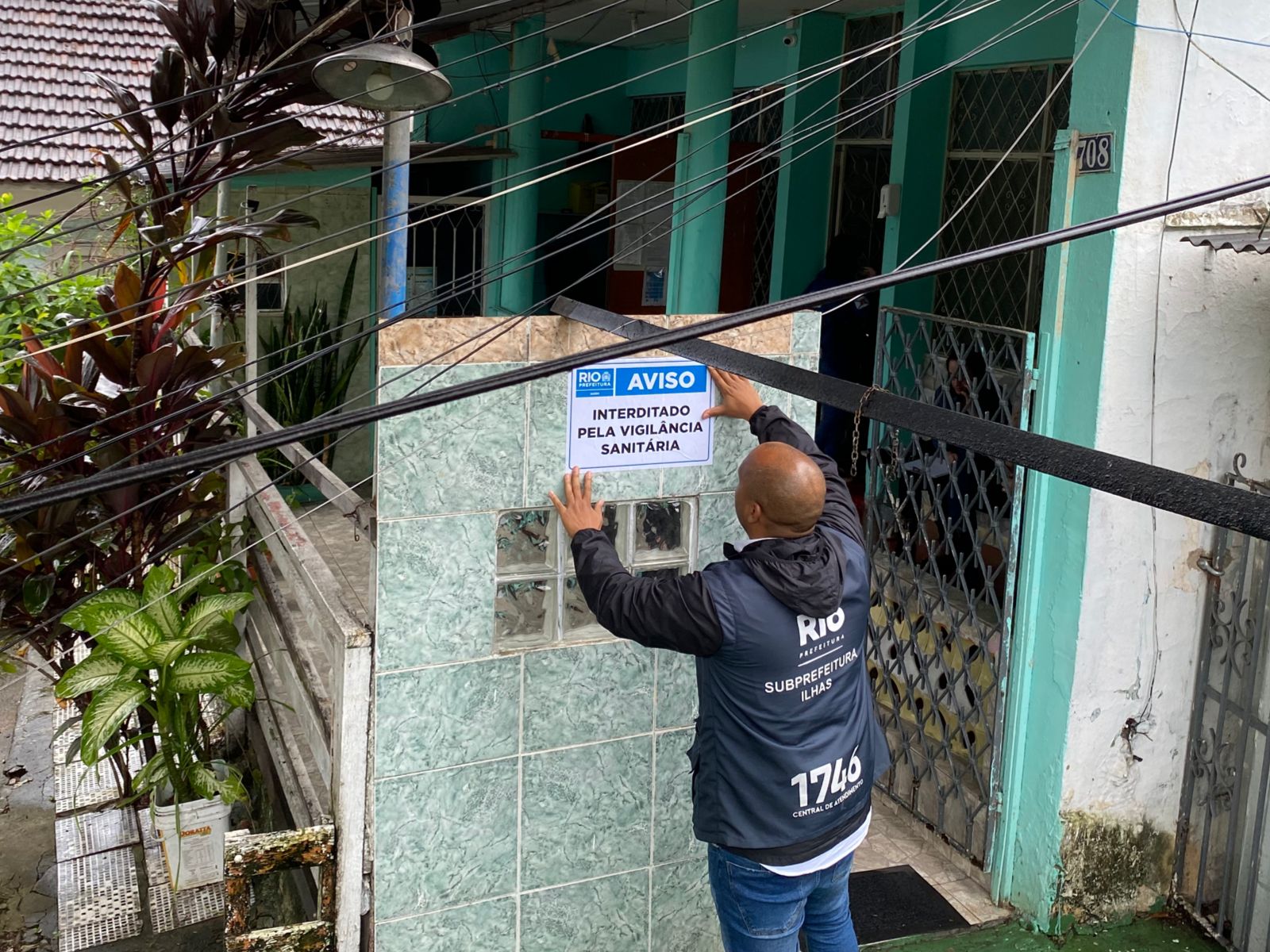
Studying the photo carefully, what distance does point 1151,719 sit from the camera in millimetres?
4734

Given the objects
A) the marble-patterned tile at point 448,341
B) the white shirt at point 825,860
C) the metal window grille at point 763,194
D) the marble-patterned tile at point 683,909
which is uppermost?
the metal window grille at point 763,194

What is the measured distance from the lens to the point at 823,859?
3359mm

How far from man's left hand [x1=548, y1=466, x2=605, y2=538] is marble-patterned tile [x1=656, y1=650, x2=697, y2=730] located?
0.53 meters

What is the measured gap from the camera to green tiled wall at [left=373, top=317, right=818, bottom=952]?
3418 mm

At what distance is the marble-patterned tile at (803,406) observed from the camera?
392cm

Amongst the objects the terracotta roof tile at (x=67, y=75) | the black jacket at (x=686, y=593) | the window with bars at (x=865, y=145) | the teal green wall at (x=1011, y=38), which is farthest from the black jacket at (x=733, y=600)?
the terracotta roof tile at (x=67, y=75)

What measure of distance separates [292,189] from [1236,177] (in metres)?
7.76

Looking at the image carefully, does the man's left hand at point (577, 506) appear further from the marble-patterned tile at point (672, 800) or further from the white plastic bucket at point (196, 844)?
the white plastic bucket at point (196, 844)

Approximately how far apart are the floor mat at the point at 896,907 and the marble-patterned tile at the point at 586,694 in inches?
61.1

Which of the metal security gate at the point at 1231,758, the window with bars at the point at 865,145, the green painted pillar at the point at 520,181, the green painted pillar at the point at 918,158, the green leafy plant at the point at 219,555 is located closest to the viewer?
the metal security gate at the point at 1231,758

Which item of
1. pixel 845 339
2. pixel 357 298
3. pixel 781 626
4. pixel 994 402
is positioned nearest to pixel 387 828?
pixel 781 626

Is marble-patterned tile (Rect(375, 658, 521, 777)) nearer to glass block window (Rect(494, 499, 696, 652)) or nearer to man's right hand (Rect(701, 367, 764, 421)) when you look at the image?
glass block window (Rect(494, 499, 696, 652))

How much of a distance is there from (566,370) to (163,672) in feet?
8.63

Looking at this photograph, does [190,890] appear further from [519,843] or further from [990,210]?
[990,210]
